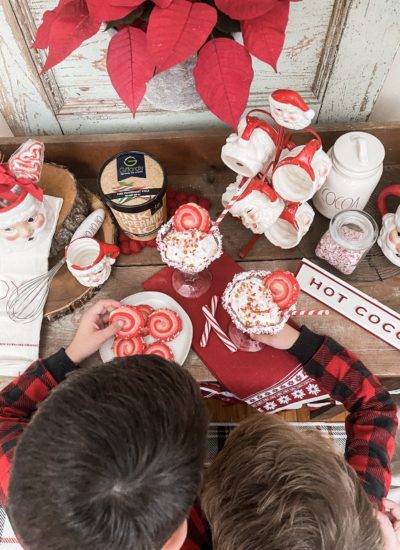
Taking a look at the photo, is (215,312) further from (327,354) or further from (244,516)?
(244,516)

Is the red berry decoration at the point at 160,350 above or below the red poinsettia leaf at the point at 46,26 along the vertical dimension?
below

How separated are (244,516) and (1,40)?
36.5 inches

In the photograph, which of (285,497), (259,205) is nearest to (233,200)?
(259,205)

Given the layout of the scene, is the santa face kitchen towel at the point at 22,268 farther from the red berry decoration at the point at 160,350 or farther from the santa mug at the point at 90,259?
the red berry decoration at the point at 160,350

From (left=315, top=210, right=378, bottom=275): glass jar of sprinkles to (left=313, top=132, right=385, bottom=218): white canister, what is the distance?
0.13ft

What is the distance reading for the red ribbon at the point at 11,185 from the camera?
833 millimetres

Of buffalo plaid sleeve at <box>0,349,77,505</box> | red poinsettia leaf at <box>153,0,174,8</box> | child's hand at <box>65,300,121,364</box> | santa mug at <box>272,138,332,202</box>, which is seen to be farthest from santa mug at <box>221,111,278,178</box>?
buffalo plaid sleeve at <box>0,349,77,505</box>

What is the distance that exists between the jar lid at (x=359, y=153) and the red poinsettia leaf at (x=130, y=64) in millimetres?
422

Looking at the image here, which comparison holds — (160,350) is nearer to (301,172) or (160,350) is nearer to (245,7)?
(301,172)

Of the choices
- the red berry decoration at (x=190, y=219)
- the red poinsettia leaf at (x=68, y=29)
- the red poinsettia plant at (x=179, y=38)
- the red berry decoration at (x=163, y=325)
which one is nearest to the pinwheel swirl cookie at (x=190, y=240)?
the red berry decoration at (x=190, y=219)

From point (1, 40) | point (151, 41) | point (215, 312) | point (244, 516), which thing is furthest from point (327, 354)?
point (1, 40)

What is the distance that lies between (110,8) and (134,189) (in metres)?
0.36

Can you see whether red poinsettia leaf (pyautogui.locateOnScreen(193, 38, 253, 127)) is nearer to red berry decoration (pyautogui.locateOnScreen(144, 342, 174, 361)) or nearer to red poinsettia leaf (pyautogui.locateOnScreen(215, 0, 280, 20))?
red poinsettia leaf (pyautogui.locateOnScreen(215, 0, 280, 20))

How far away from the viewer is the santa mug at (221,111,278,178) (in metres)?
0.78
